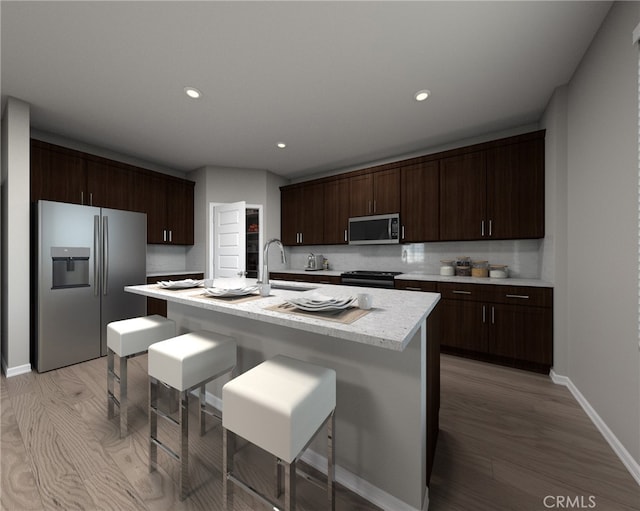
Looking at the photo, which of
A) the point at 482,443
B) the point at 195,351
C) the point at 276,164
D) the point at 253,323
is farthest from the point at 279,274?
the point at 482,443

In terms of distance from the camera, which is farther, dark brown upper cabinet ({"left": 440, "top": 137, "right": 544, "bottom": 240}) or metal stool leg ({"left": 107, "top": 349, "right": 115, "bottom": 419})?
dark brown upper cabinet ({"left": 440, "top": 137, "right": 544, "bottom": 240})

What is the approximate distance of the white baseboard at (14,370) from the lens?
244 cm

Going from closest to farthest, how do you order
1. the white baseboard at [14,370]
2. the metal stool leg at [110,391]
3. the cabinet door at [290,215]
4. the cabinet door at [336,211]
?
the metal stool leg at [110,391] < the white baseboard at [14,370] < the cabinet door at [336,211] < the cabinet door at [290,215]

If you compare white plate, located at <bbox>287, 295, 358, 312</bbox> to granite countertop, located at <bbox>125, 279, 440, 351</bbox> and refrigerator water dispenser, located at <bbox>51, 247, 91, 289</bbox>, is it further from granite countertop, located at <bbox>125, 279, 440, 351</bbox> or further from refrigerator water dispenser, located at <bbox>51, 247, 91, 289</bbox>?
refrigerator water dispenser, located at <bbox>51, 247, 91, 289</bbox>

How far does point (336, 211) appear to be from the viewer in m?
4.23

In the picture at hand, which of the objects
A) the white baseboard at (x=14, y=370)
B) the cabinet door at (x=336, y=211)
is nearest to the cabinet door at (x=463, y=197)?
the cabinet door at (x=336, y=211)

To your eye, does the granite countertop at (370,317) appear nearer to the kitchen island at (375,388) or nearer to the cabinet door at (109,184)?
the kitchen island at (375,388)

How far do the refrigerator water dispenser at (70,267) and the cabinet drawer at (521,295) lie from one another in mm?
4417

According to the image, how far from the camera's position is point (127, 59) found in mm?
1986

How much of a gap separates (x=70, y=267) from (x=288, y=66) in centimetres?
304

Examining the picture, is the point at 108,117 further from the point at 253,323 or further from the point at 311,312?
the point at 311,312

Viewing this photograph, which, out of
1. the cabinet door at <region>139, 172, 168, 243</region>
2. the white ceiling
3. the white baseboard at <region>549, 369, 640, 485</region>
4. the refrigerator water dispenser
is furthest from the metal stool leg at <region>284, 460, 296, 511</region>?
the cabinet door at <region>139, 172, 168, 243</region>

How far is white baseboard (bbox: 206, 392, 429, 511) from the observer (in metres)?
Result: 1.17

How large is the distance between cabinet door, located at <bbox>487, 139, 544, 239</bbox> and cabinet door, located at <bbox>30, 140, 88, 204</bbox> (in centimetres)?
495
